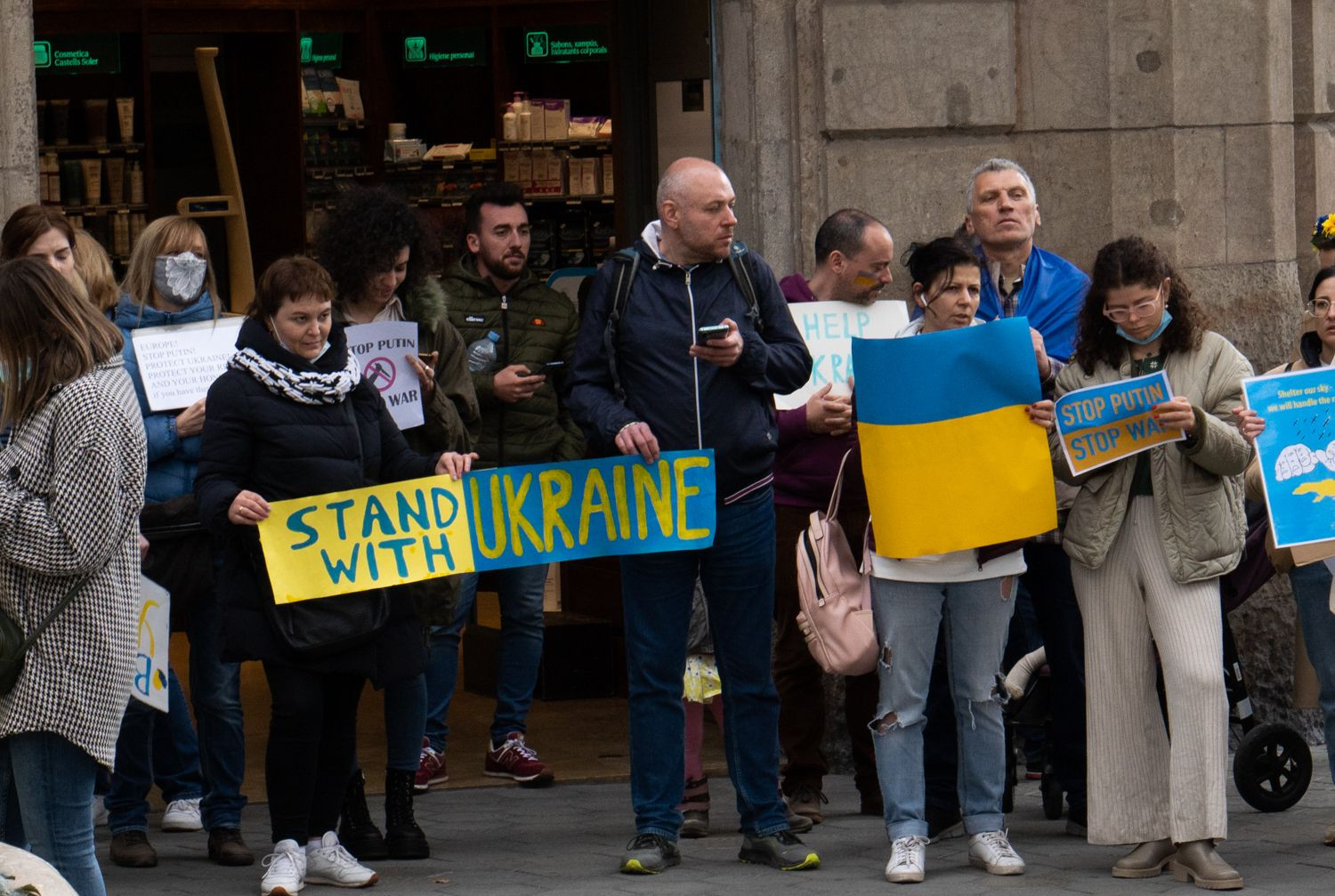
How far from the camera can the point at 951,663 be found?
21.2 ft

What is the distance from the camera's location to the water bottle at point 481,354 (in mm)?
7715

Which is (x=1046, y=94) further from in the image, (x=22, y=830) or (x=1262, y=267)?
(x=22, y=830)

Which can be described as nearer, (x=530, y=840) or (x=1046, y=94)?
(x=530, y=840)

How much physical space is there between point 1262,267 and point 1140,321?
244cm

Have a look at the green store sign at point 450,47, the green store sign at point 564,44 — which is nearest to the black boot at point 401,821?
the green store sign at point 564,44

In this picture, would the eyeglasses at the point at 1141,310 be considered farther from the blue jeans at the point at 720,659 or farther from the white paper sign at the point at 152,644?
the white paper sign at the point at 152,644

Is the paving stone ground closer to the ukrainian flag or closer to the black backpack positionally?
the ukrainian flag

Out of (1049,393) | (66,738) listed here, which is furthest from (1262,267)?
(66,738)

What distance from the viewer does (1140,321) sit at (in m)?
6.17

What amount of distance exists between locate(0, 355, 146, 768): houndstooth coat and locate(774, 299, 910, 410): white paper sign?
8.05ft

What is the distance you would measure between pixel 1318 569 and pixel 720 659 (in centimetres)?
184

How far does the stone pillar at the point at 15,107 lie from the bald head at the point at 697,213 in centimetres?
250

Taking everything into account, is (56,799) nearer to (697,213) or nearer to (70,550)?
(70,550)

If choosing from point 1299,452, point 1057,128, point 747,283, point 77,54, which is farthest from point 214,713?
point 77,54
